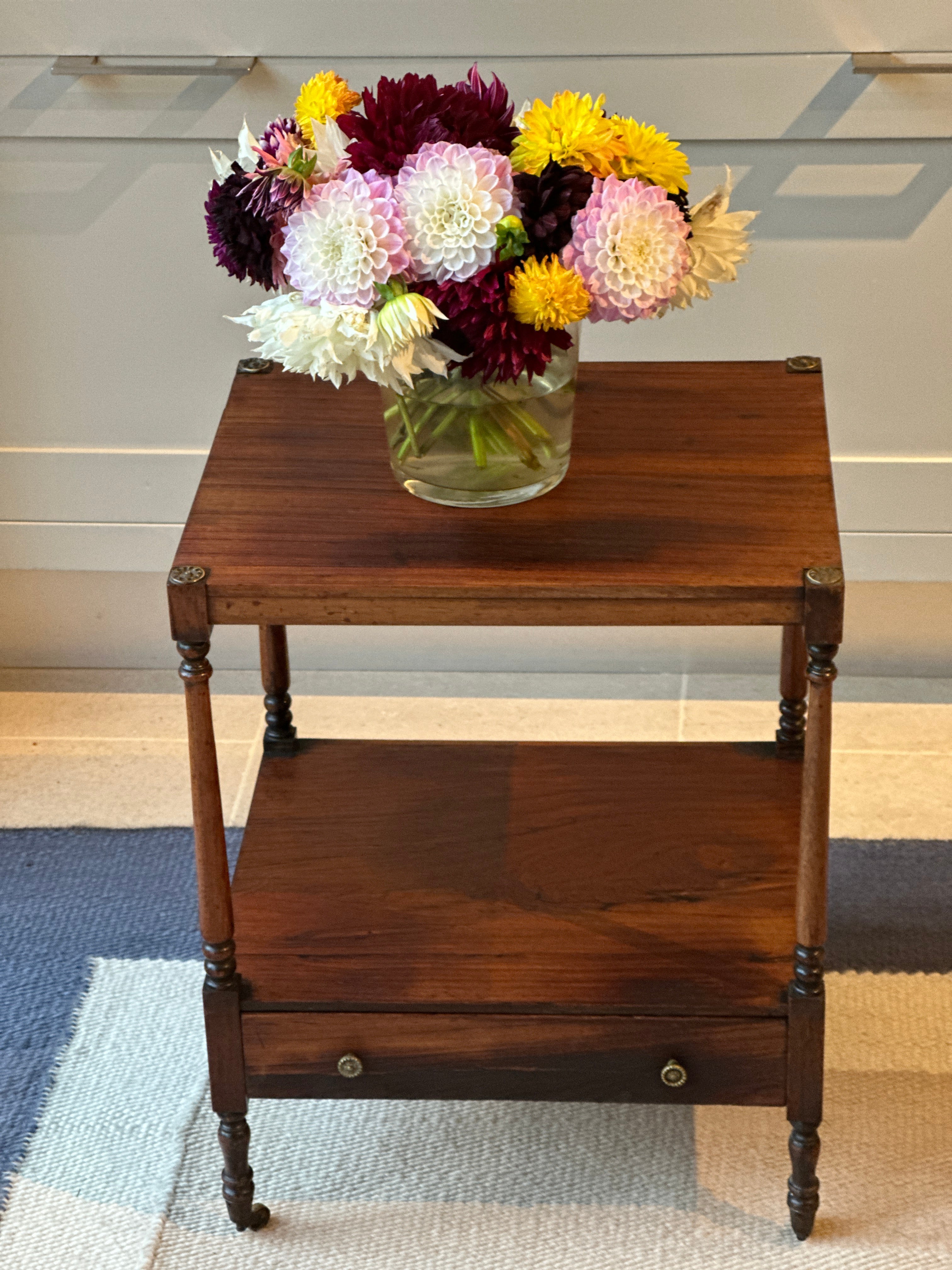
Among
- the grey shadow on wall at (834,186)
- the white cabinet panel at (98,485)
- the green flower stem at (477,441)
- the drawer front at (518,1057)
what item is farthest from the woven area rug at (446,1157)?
the grey shadow on wall at (834,186)

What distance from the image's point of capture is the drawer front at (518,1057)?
4.30ft

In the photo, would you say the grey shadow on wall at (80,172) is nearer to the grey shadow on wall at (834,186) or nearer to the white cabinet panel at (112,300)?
the white cabinet panel at (112,300)

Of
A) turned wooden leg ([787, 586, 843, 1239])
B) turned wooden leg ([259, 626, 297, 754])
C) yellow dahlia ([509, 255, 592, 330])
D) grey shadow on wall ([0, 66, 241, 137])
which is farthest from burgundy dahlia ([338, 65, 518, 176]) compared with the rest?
grey shadow on wall ([0, 66, 241, 137])

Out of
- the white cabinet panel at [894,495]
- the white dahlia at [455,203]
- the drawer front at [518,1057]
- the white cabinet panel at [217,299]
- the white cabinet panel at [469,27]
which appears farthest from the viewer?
the white cabinet panel at [894,495]

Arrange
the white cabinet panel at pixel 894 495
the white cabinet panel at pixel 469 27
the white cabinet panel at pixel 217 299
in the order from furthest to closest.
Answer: the white cabinet panel at pixel 894 495 < the white cabinet panel at pixel 217 299 < the white cabinet panel at pixel 469 27

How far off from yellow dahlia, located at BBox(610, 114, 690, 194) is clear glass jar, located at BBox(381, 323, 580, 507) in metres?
0.12

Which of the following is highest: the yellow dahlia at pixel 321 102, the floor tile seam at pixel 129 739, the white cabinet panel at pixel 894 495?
the yellow dahlia at pixel 321 102

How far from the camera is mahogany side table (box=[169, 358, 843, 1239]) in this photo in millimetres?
1149

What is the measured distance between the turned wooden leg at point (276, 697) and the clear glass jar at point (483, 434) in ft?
1.31

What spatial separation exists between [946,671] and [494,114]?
1259mm

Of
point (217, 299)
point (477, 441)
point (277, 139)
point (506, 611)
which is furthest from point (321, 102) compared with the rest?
point (217, 299)

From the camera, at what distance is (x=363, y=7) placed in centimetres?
171

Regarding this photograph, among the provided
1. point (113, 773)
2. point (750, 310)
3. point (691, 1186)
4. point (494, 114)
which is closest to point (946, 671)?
point (750, 310)

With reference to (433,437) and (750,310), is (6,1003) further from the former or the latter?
(750,310)
